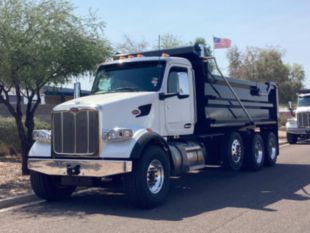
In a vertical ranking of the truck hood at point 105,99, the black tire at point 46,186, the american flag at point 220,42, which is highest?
the american flag at point 220,42

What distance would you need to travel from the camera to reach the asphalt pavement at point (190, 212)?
7.30 m

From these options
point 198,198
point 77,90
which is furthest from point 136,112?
point 77,90

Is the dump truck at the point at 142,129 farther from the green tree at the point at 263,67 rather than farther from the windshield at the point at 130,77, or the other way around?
the green tree at the point at 263,67

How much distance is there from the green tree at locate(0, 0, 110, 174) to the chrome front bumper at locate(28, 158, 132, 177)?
8.96 ft

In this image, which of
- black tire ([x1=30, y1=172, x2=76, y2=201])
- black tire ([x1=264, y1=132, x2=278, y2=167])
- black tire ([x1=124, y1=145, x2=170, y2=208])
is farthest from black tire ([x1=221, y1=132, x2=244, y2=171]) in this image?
black tire ([x1=30, y1=172, x2=76, y2=201])

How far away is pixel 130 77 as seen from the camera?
1028 centimetres

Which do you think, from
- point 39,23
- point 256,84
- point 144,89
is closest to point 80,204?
point 144,89

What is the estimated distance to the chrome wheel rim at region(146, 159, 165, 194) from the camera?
29.1ft

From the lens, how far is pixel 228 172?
1363cm

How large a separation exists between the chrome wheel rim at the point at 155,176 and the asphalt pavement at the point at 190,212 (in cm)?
37

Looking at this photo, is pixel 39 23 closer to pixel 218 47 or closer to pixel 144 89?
pixel 144 89

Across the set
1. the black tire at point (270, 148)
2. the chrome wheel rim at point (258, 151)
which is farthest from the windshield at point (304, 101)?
the chrome wheel rim at point (258, 151)

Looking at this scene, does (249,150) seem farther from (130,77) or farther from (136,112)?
(136,112)

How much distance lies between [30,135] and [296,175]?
274 inches
